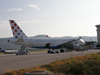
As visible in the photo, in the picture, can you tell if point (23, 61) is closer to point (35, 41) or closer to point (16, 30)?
point (16, 30)

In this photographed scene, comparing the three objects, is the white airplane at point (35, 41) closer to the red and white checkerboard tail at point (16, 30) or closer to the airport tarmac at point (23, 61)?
the red and white checkerboard tail at point (16, 30)

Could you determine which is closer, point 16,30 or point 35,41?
point 16,30

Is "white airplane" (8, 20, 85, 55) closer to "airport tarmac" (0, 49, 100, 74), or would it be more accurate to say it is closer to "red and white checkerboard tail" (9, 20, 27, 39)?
"red and white checkerboard tail" (9, 20, 27, 39)

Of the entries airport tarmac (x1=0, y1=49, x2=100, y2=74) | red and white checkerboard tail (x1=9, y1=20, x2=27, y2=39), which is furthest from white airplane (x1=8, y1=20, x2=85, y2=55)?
airport tarmac (x1=0, y1=49, x2=100, y2=74)

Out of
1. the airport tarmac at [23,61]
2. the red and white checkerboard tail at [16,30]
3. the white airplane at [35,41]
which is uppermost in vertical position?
the red and white checkerboard tail at [16,30]

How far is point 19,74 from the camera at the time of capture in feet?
33.6

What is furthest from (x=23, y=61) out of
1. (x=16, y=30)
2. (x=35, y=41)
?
(x=35, y=41)

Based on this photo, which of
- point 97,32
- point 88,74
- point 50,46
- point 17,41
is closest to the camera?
point 88,74

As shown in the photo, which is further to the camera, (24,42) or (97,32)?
(97,32)

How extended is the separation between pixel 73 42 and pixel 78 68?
31.7 metres

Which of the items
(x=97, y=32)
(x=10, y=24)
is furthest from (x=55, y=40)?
(x=97, y=32)

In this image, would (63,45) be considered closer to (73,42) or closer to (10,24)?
(73,42)

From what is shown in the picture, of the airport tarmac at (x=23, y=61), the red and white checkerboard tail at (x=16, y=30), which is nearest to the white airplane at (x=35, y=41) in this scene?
the red and white checkerboard tail at (x=16, y=30)

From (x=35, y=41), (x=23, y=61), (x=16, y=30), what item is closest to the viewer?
(x=23, y=61)
